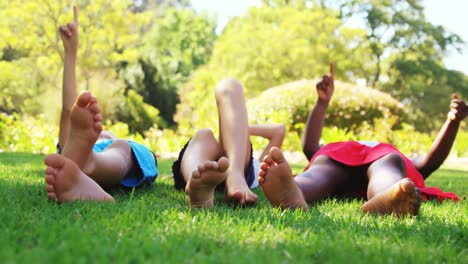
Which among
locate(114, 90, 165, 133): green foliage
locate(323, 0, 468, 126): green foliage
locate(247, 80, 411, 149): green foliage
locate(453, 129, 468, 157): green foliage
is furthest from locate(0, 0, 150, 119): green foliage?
locate(323, 0, 468, 126): green foliage

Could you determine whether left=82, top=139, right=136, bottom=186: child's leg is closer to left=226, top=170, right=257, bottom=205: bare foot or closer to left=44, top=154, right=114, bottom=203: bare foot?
left=44, top=154, right=114, bottom=203: bare foot

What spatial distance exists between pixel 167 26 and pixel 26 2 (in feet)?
54.4

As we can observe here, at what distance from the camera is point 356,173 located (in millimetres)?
2494

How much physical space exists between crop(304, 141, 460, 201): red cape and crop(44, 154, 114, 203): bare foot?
1.19 m

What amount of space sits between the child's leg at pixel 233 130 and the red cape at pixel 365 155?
18.8 inches

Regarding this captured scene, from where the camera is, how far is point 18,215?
1.53 metres

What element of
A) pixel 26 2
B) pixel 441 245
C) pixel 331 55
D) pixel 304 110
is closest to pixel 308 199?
pixel 441 245

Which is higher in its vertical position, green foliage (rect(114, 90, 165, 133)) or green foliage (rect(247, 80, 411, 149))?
green foliage (rect(247, 80, 411, 149))

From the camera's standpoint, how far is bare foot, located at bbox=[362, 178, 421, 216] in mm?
1746

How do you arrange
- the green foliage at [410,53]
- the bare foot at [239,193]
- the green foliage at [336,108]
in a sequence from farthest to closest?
the green foliage at [410,53] → the green foliage at [336,108] → the bare foot at [239,193]

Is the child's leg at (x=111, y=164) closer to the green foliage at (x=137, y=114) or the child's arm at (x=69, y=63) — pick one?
the child's arm at (x=69, y=63)

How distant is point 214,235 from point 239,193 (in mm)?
609

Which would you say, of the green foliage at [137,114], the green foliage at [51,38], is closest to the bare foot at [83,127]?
the green foliage at [51,38]

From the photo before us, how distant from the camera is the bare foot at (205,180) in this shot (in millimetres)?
1775
